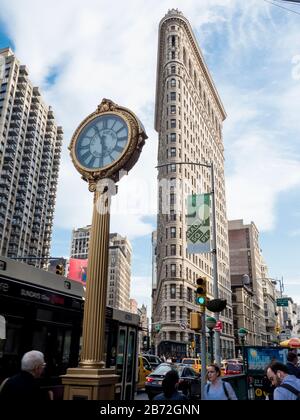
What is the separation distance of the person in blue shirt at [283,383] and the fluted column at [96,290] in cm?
318

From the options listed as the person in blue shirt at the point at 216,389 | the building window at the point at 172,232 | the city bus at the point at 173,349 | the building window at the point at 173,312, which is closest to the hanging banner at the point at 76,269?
the city bus at the point at 173,349

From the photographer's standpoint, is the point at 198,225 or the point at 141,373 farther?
the point at 141,373

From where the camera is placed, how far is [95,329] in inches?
281

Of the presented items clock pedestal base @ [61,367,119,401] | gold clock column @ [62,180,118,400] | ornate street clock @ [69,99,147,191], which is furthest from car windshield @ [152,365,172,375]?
ornate street clock @ [69,99,147,191]

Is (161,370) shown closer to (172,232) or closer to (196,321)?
(196,321)

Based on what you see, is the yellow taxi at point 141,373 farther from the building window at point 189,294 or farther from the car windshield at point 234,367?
the building window at point 189,294

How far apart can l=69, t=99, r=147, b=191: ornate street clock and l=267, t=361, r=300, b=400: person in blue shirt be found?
5069 mm

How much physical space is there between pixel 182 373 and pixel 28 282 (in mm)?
13234

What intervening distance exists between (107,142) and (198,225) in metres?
7.24

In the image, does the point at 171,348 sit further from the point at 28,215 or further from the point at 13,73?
the point at 13,73

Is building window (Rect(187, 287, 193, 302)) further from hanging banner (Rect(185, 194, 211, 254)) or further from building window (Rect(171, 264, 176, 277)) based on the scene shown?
hanging banner (Rect(185, 194, 211, 254))

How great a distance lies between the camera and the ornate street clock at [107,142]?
848cm

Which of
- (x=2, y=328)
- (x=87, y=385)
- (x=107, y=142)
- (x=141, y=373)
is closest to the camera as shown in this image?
(x=87, y=385)

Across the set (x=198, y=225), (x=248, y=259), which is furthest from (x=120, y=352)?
(x=248, y=259)
